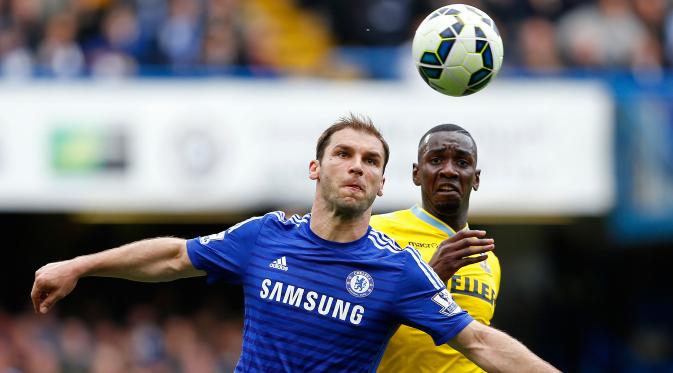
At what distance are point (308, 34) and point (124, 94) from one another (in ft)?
12.3

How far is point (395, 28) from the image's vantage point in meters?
16.8

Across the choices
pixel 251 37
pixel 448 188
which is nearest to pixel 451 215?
pixel 448 188

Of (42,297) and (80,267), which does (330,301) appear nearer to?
(80,267)

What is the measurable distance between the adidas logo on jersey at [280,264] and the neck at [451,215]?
1342 millimetres

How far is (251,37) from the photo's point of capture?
645 inches

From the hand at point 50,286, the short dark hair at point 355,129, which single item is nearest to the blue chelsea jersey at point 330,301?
the short dark hair at point 355,129

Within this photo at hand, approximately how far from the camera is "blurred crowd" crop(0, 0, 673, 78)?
15680 millimetres

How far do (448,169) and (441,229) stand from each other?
0.37 meters

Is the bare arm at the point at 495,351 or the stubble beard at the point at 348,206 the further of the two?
the stubble beard at the point at 348,206

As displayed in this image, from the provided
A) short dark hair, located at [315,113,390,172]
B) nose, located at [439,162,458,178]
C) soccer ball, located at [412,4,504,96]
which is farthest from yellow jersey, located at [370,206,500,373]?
short dark hair, located at [315,113,390,172]

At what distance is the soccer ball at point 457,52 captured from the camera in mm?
7855

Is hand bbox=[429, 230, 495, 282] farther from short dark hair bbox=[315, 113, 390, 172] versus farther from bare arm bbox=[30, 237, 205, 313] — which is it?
bare arm bbox=[30, 237, 205, 313]

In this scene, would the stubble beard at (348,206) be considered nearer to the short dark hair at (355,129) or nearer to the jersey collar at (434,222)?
the short dark hair at (355,129)

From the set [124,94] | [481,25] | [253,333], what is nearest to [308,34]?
[124,94]
